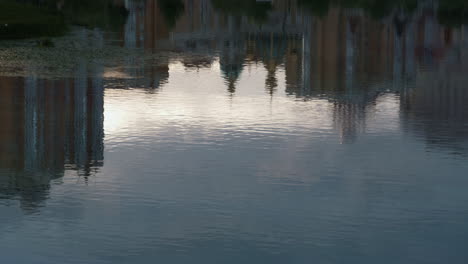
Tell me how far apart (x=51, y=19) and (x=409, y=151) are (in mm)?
37662

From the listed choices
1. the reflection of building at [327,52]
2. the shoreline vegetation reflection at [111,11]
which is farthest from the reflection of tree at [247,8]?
the reflection of building at [327,52]

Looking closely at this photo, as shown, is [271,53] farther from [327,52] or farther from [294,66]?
[294,66]

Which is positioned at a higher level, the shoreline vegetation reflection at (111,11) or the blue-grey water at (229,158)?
the shoreline vegetation reflection at (111,11)

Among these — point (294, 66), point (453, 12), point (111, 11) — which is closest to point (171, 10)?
point (111, 11)

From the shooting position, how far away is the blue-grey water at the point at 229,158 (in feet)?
51.2

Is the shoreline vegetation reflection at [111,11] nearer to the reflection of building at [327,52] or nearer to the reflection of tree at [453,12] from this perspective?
the reflection of tree at [453,12]

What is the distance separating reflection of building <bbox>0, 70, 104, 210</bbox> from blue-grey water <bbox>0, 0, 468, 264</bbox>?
0.07 meters

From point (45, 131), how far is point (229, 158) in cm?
492

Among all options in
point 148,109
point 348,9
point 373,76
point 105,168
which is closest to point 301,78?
point 373,76

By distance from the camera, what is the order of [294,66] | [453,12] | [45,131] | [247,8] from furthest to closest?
[247,8] → [453,12] → [294,66] → [45,131]

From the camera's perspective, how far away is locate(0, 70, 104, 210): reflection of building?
20328 millimetres

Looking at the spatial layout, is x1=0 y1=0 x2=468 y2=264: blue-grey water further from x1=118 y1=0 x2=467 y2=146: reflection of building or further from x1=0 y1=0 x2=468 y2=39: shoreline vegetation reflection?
x1=0 y1=0 x2=468 y2=39: shoreline vegetation reflection

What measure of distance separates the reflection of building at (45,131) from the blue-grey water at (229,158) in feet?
0.22

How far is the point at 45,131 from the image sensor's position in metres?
25.1
